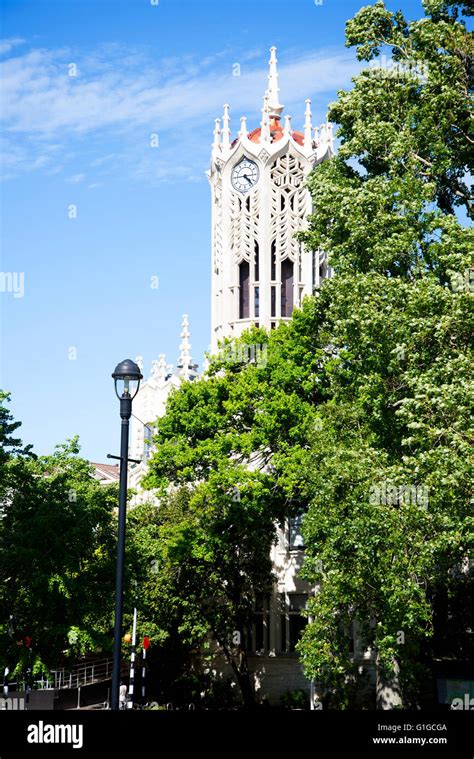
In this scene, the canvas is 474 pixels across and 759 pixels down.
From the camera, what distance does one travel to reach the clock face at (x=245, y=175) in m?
66.8

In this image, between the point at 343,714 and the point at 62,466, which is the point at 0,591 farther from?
the point at 343,714

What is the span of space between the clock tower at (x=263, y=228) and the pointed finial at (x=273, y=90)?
3258 millimetres

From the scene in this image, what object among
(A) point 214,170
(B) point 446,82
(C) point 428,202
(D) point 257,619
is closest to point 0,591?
(C) point 428,202

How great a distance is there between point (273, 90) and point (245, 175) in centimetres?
803

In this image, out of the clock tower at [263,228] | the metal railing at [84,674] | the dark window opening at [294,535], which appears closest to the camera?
the metal railing at [84,674]

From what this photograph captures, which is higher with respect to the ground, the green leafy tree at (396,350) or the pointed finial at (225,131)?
the pointed finial at (225,131)

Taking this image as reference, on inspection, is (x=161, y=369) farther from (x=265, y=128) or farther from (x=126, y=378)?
(x=126, y=378)

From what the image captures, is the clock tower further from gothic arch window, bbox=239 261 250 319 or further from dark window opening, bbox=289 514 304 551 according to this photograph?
dark window opening, bbox=289 514 304 551

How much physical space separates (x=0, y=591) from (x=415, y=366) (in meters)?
13.6

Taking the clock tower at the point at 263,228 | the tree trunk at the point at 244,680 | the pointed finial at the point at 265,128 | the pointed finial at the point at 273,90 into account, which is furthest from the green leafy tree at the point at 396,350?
the pointed finial at the point at 273,90

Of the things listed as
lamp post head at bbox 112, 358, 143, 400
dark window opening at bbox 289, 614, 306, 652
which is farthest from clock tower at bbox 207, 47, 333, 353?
lamp post head at bbox 112, 358, 143, 400

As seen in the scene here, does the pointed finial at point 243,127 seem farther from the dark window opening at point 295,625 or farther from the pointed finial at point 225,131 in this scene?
the dark window opening at point 295,625

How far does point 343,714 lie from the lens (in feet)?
43.0

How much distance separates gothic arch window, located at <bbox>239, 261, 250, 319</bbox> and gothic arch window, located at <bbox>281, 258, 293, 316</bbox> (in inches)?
86.0
